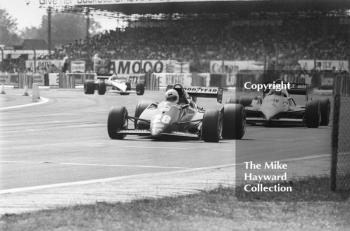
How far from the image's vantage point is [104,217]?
7.55 metres

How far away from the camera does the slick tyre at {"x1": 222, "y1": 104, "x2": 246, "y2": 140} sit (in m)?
16.5

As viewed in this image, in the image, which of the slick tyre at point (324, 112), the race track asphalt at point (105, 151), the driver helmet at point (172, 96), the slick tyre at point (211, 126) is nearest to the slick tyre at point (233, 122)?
the race track asphalt at point (105, 151)

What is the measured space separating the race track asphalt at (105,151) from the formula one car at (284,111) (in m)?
0.38

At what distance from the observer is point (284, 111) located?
68.3 ft

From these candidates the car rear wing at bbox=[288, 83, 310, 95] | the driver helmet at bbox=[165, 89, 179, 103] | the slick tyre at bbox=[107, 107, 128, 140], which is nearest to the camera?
the slick tyre at bbox=[107, 107, 128, 140]

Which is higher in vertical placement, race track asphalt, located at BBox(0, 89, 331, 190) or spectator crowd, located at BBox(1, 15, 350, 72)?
spectator crowd, located at BBox(1, 15, 350, 72)

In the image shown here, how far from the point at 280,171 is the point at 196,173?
1281 millimetres

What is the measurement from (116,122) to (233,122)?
2436mm

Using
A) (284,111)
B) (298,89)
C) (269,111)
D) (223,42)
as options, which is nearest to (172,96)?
(269,111)

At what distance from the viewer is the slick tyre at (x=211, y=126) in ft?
51.3

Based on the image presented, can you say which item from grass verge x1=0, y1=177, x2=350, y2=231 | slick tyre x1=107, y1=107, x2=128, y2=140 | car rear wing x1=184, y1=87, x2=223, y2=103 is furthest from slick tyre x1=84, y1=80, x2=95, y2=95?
grass verge x1=0, y1=177, x2=350, y2=231

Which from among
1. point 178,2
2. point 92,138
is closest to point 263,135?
point 92,138

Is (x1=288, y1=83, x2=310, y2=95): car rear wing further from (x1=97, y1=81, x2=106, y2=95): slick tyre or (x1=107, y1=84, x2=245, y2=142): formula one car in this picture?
(x1=97, y1=81, x2=106, y2=95): slick tyre

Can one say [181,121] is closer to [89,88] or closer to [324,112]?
[324,112]
